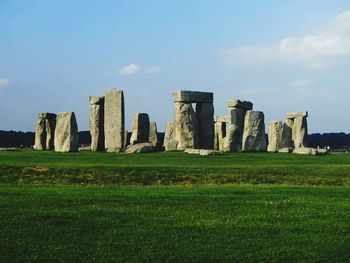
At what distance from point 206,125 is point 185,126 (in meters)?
2.01

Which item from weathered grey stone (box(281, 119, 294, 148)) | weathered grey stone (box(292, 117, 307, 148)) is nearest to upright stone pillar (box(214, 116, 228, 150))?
weathered grey stone (box(281, 119, 294, 148))

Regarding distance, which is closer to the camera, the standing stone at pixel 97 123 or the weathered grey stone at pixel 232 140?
the weathered grey stone at pixel 232 140

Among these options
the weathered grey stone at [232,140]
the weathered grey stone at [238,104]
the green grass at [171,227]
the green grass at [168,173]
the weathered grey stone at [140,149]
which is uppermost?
the weathered grey stone at [238,104]

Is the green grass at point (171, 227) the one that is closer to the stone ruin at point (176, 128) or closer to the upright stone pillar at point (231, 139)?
the stone ruin at point (176, 128)

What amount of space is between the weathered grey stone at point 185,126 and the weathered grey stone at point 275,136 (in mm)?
6566

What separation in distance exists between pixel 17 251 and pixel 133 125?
31985mm

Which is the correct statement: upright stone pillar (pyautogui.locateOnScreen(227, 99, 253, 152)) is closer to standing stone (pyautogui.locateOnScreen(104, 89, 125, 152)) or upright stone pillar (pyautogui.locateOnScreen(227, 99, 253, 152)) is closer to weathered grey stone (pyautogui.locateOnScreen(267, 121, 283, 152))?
weathered grey stone (pyautogui.locateOnScreen(267, 121, 283, 152))

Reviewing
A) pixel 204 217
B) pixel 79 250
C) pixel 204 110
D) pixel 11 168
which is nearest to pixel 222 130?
pixel 204 110

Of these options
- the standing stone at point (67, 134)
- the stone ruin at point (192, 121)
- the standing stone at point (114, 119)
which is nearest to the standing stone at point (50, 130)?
the standing stone at point (67, 134)

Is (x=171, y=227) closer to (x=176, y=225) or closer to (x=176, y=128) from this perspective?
(x=176, y=225)

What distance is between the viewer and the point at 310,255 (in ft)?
28.9

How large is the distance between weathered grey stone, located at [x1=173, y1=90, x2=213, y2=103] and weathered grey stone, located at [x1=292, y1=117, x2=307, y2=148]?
7185 millimetres

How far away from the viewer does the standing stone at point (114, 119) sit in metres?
35.5

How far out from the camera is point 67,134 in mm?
33656
